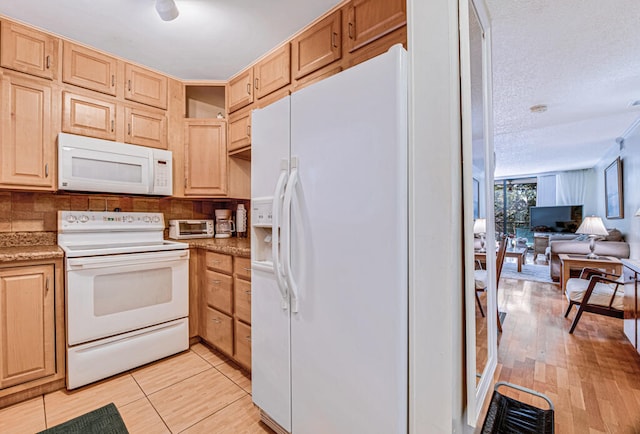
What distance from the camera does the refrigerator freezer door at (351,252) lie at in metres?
1.00

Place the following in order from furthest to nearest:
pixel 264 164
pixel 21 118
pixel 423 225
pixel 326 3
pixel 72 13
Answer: pixel 21 118, pixel 72 13, pixel 326 3, pixel 264 164, pixel 423 225

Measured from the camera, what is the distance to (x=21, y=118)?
1993mm

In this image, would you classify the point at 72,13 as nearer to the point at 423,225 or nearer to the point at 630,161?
the point at 423,225

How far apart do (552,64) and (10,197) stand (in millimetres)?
4382

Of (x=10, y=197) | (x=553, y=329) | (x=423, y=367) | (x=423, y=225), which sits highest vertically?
(x=10, y=197)

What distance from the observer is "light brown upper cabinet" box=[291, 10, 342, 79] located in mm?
1733

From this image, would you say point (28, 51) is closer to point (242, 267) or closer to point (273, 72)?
point (273, 72)

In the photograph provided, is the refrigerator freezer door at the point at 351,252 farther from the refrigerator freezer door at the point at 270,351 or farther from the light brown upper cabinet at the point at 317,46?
the light brown upper cabinet at the point at 317,46

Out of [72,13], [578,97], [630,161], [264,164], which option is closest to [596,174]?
[630,161]

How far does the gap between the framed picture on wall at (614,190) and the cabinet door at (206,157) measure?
587 centimetres

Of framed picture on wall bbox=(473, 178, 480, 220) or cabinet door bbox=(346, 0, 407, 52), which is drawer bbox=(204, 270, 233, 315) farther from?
cabinet door bbox=(346, 0, 407, 52)

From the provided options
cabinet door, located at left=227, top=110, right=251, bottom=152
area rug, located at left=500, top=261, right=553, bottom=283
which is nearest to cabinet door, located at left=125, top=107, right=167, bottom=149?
cabinet door, located at left=227, top=110, right=251, bottom=152

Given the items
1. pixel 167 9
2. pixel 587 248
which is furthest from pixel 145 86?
pixel 587 248

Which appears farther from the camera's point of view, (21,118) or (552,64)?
(552,64)
